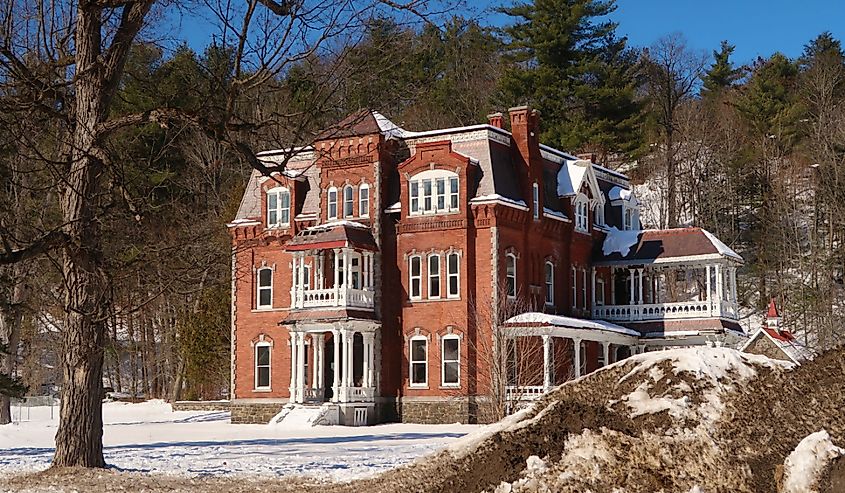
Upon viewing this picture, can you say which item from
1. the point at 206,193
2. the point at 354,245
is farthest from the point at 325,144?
the point at 206,193

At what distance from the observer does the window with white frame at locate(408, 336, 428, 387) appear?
38.9 meters

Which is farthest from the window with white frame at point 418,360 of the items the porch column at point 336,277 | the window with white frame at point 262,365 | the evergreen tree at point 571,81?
the evergreen tree at point 571,81

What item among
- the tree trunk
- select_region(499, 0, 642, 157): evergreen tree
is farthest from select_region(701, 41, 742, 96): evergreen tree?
the tree trunk

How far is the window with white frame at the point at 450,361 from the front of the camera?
38.2 m

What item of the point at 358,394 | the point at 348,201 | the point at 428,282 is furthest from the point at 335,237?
the point at 358,394

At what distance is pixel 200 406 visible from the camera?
47.6 metres

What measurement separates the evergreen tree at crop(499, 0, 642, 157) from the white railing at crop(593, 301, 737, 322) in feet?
45.0

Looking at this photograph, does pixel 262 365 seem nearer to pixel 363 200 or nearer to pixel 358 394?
pixel 358 394

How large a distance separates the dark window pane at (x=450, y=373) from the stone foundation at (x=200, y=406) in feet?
42.7

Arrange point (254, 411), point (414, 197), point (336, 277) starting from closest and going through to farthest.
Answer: point (336, 277) → point (414, 197) → point (254, 411)

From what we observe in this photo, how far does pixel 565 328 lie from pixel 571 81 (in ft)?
79.5

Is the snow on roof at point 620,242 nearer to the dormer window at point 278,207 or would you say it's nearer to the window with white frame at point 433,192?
the window with white frame at point 433,192

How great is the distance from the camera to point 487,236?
125 feet

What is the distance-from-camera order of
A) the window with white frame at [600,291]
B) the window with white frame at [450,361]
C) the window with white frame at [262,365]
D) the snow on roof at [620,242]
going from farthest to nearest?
the window with white frame at [600,291], the snow on roof at [620,242], the window with white frame at [262,365], the window with white frame at [450,361]
